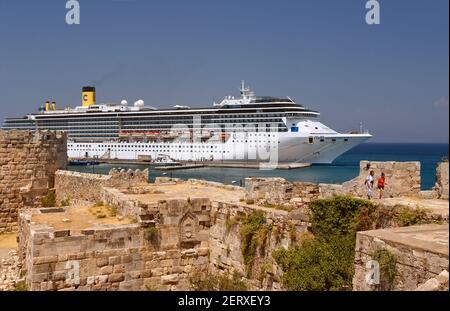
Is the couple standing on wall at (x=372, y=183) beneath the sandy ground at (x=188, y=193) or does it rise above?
above

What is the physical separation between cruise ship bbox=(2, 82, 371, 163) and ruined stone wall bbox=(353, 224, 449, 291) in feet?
199

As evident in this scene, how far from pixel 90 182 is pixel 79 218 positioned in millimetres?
5391

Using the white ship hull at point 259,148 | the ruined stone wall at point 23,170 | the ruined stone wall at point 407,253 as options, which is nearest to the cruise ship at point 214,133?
the white ship hull at point 259,148

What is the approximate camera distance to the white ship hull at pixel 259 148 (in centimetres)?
6706

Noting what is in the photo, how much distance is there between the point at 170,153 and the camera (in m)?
72.2

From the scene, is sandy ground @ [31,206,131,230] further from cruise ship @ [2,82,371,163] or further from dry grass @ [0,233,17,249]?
cruise ship @ [2,82,371,163]

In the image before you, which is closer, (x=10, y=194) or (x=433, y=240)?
(x=433, y=240)

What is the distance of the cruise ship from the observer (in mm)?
67375

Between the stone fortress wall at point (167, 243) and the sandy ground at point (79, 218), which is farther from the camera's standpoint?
the sandy ground at point (79, 218)

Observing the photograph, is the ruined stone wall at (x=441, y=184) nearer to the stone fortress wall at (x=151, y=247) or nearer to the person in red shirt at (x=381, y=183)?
the person in red shirt at (x=381, y=183)

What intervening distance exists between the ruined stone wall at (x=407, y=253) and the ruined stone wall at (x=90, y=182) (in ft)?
29.2

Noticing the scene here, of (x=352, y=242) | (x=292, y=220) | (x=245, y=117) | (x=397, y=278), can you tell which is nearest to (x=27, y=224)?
(x=292, y=220)

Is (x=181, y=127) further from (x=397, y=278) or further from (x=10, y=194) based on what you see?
(x=397, y=278)
